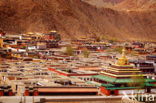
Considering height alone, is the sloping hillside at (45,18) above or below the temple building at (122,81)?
above

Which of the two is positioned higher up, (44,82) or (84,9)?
(84,9)

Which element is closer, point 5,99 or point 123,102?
point 5,99

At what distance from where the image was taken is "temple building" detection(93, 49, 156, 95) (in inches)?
1315

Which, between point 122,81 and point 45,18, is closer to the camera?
point 122,81

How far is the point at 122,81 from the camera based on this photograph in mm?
34031

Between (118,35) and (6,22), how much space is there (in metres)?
59.2

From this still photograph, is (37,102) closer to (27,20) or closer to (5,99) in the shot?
(5,99)

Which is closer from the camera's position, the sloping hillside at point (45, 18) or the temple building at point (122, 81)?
the temple building at point (122, 81)

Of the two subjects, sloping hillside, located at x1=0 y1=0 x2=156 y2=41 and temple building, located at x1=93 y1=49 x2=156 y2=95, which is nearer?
temple building, located at x1=93 y1=49 x2=156 y2=95

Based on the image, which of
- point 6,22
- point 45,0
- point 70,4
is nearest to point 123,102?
point 6,22

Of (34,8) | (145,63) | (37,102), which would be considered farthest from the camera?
(34,8)

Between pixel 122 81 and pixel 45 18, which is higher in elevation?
pixel 45 18

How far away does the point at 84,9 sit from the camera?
618 feet

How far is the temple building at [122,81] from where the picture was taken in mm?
33406
